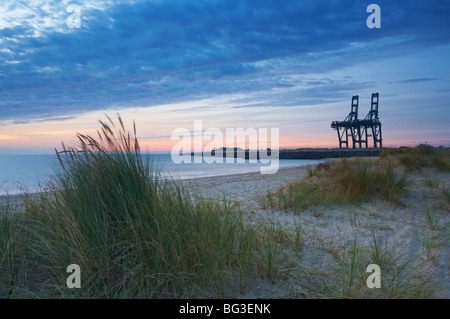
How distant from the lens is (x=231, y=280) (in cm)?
245

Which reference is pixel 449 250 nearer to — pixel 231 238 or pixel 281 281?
pixel 281 281

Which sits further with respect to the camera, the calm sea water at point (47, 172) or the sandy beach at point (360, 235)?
the calm sea water at point (47, 172)

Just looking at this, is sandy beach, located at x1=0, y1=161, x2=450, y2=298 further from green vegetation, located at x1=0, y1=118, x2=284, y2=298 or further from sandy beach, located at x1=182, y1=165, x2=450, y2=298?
green vegetation, located at x1=0, y1=118, x2=284, y2=298

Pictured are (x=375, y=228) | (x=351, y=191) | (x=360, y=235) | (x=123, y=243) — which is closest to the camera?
(x=123, y=243)

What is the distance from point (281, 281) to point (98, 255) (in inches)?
62.7

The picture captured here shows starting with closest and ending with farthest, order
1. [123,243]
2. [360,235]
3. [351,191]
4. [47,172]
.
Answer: [123,243] < [360,235] < [351,191] < [47,172]

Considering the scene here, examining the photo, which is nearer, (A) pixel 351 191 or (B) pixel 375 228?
(B) pixel 375 228

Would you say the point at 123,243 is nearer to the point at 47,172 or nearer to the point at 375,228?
the point at 375,228

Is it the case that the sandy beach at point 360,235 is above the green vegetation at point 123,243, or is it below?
below

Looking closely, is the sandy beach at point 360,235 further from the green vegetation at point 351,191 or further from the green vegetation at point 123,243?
the green vegetation at point 123,243

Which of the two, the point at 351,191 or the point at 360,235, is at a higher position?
the point at 351,191

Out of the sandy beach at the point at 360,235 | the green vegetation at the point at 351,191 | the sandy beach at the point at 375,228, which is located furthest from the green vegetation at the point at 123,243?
the green vegetation at the point at 351,191

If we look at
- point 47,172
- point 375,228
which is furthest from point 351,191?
point 47,172
